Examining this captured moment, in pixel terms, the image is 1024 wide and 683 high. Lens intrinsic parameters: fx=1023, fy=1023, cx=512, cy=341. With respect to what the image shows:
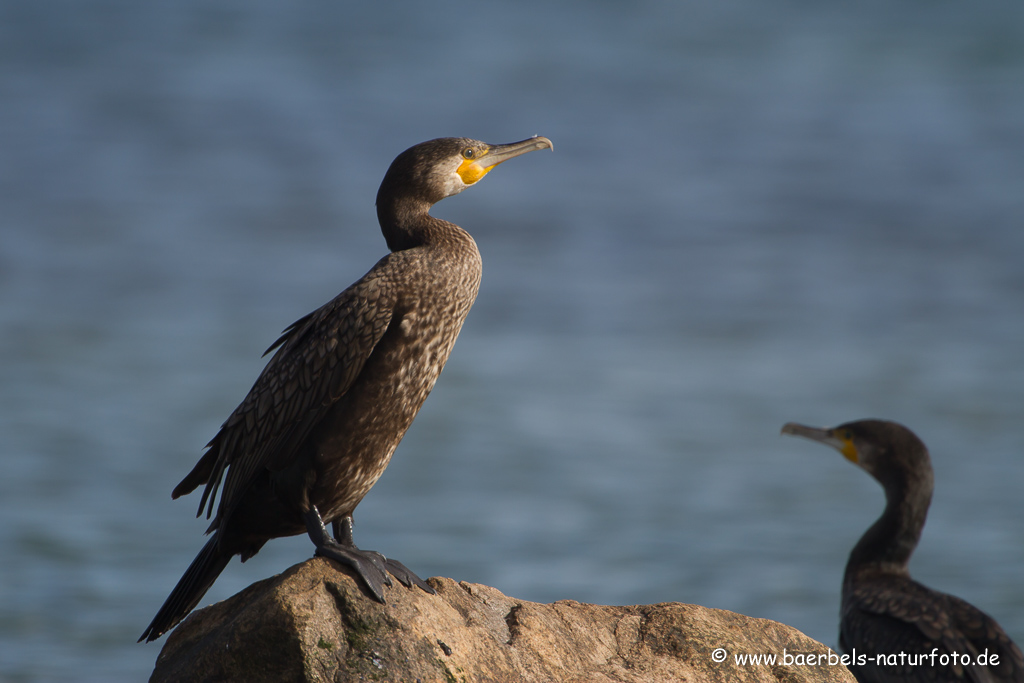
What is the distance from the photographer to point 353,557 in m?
3.46

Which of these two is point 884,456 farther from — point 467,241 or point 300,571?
point 300,571

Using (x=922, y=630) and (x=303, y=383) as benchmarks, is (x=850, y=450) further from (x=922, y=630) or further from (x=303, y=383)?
(x=303, y=383)

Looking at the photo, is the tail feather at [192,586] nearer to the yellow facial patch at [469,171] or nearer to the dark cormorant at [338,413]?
the dark cormorant at [338,413]

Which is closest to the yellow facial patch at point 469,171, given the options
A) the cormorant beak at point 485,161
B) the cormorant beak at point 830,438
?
the cormorant beak at point 485,161

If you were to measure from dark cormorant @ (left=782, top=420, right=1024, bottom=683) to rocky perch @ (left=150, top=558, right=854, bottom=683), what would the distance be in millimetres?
1724

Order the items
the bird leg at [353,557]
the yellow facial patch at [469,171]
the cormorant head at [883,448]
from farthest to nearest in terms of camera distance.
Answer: the cormorant head at [883,448]
the yellow facial patch at [469,171]
the bird leg at [353,557]

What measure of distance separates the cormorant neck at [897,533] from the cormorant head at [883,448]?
0.05 m

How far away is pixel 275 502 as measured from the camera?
374 cm

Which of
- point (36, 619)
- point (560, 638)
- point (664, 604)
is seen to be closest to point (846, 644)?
point (664, 604)

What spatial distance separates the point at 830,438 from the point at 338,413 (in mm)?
4618

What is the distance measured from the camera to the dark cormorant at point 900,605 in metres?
5.29

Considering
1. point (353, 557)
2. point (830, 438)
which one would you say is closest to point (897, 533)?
point (830, 438)

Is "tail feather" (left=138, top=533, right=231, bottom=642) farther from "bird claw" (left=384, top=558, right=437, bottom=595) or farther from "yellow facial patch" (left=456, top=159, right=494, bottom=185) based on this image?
"yellow facial patch" (left=456, top=159, right=494, bottom=185)

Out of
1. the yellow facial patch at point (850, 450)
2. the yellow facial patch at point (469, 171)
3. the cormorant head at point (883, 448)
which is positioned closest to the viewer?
the yellow facial patch at point (469, 171)
